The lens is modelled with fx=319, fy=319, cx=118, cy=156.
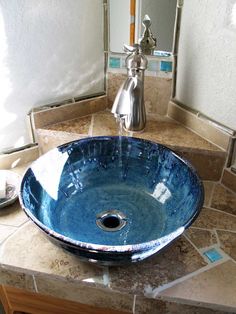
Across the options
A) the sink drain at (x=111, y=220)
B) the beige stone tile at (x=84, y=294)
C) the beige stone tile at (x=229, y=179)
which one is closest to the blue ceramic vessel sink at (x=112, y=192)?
the sink drain at (x=111, y=220)

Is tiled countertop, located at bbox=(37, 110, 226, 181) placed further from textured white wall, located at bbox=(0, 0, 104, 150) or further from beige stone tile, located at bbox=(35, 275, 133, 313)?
beige stone tile, located at bbox=(35, 275, 133, 313)

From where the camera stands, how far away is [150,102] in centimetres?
115

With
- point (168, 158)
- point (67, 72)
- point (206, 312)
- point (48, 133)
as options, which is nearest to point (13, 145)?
point (48, 133)

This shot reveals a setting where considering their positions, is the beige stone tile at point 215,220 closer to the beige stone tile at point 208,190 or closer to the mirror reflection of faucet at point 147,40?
the beige stone tile at point 208,190

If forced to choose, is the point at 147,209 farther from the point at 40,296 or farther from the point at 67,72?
the point at 67,72

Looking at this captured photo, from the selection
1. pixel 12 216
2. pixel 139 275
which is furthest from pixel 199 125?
pixel 12 216

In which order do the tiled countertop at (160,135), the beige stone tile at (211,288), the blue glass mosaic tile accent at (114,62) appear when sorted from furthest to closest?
the blue glass mosaic tile accent at (114,62) → the tiled countertop at (160,135) → the beige stone tile at (211,288)

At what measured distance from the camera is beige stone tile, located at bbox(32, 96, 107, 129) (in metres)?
1.09

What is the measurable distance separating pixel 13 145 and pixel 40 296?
504 mm

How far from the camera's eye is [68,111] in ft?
3.75

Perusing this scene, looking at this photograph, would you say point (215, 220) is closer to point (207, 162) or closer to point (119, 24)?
point (207, 162)

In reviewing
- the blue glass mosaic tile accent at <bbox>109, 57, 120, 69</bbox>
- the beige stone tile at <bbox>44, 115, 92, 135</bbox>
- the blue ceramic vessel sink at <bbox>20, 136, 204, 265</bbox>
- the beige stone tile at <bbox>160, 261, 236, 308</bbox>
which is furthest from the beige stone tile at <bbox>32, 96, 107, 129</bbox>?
the beige stone tile at <bbox>160, 261, 236, 308</bbox>

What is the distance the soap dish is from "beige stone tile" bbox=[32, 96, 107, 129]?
0.62 ft

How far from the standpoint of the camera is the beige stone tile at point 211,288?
27.3 inches
